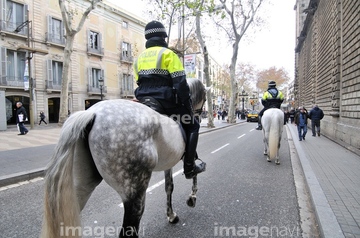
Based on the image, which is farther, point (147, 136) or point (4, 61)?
point (4, 61)

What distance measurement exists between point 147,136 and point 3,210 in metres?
3.21

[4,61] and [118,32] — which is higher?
[118,32]

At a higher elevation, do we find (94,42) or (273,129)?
(94,42)

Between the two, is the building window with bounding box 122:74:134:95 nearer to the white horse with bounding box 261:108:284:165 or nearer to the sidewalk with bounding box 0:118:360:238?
the sidewalk with bounding box 0:118:360:238

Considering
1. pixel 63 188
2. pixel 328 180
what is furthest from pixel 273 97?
pixel 63 188

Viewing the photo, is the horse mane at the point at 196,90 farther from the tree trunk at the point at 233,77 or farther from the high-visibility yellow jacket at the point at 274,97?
the tree trunk at the point at 233,77

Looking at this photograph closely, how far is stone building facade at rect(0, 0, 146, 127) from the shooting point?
20.3m

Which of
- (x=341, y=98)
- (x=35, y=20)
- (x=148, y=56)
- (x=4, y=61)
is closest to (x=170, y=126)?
(x=148, y=56)

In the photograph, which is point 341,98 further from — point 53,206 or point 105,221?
point 53,206

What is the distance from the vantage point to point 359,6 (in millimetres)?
8070

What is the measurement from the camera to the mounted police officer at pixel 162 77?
2424mm

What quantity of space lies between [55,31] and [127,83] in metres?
11.2

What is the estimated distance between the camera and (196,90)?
3.35m

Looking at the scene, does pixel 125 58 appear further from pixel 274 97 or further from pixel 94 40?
pixel 274 97
